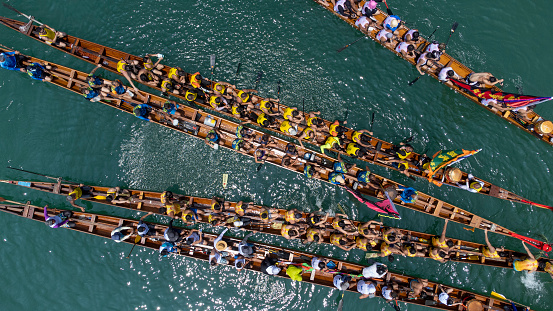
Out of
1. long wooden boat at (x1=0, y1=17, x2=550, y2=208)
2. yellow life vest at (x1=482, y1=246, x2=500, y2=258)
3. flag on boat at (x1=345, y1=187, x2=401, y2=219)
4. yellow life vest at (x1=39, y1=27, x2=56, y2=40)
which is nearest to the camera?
flag on boat at (x1=345, y1=187, x2=401, y2=219)

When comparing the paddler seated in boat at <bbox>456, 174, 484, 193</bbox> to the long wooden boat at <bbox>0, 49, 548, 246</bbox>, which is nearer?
the paddler seated in boat at <bbox>456, 174, 484, 193</bbox>

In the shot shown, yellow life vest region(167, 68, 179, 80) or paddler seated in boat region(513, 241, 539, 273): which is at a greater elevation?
yellow life vest region(167, 68, 179, 80)

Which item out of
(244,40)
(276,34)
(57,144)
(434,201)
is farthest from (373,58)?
(57,144)

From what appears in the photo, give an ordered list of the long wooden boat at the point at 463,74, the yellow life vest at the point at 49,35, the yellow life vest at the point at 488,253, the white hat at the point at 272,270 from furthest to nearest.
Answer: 1. the long wooden boat at the point at 463,74
2. the yellow life vest at the point at 488,253
3. the yellow life vest at the point at 49,35
4. the white hat at the point at 272,270

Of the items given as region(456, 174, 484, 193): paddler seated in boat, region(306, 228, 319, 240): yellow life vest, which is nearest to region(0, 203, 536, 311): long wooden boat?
region(306, 228, 319, 240): yellow life vest

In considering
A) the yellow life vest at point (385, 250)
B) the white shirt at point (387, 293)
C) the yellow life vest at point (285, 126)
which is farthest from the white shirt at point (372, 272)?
the yellow life vest at point (285, 126)

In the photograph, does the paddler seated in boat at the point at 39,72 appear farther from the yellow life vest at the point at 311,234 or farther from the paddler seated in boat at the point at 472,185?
the paddler seated in boat at the point at 472,185

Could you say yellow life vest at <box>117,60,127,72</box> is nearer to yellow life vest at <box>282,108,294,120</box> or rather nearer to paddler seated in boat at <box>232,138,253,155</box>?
paddler seated in boat at <box>232,138,253,155</box>

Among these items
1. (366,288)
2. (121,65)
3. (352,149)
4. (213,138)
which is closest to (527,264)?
(366,288)
